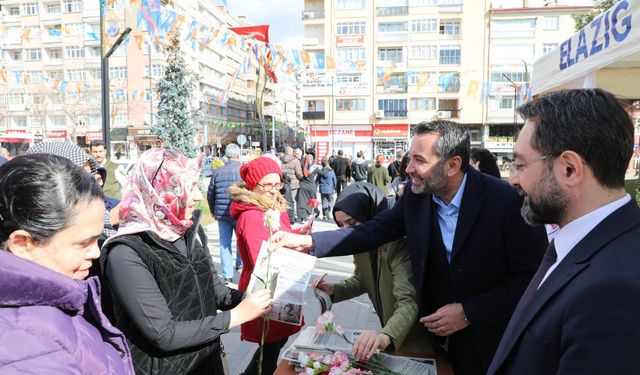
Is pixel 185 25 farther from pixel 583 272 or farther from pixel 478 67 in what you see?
pixel 478 67

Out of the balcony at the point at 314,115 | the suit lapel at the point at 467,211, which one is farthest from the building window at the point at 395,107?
the suit lapel at the point at 467,211

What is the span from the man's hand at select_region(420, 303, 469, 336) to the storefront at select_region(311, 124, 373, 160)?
4247cm

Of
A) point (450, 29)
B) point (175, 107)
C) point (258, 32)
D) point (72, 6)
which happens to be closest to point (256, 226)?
point (258, 32)

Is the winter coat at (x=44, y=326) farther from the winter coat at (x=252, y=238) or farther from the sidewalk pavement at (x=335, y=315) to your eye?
the sidewalk pavement at (x=335, y=315)

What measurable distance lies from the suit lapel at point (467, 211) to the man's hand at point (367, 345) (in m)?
0.53

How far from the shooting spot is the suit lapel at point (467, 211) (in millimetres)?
2057

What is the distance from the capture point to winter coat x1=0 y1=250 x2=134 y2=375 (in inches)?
36.0

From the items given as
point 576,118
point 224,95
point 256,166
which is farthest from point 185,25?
point 576,118

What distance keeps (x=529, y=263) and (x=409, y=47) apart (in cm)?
4471

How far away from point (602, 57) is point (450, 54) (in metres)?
→ 42.8

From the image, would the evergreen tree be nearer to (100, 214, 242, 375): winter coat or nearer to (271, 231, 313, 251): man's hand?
(271, 231, 313, 251): man's hand

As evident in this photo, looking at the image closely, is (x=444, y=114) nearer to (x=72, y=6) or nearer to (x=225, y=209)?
(x=225, y=209)

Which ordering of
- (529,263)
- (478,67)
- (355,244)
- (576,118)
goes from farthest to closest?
1. (478,67)
2. (355,244)
3. (529,263)
4. (576,118)

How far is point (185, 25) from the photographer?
11906 mm
